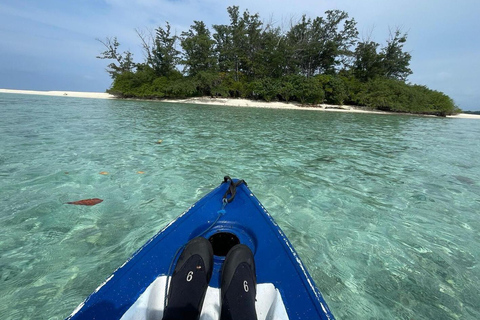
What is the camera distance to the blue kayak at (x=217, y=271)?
4.74 feet

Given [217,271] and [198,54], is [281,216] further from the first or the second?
[198,54]

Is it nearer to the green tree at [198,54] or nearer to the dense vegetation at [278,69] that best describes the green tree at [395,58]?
the dense vegetation at [278,69]

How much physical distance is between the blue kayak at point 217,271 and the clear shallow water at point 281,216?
2.66 feet

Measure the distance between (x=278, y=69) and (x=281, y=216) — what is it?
35.8 metres

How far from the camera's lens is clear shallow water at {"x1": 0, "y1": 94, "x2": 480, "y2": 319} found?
7.25 feet

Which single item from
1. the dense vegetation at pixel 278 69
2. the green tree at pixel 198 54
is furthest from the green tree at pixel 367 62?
the green tree at pixel 198 54

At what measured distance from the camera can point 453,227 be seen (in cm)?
340

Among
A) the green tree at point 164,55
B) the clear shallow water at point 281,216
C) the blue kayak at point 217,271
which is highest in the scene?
the green tree at point 164,55

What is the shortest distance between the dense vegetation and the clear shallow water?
95.0ft

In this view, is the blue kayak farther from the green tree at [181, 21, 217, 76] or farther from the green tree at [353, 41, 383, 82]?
the green tree at [353, 41, 383, 82]

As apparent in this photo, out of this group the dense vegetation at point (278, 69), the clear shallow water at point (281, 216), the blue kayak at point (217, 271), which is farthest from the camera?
the dense vegetation at point (278, 69)

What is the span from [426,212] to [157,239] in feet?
14.3

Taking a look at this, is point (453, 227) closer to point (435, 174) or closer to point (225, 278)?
point (435, 174)

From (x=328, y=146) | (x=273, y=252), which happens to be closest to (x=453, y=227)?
(x=273, y=252)
